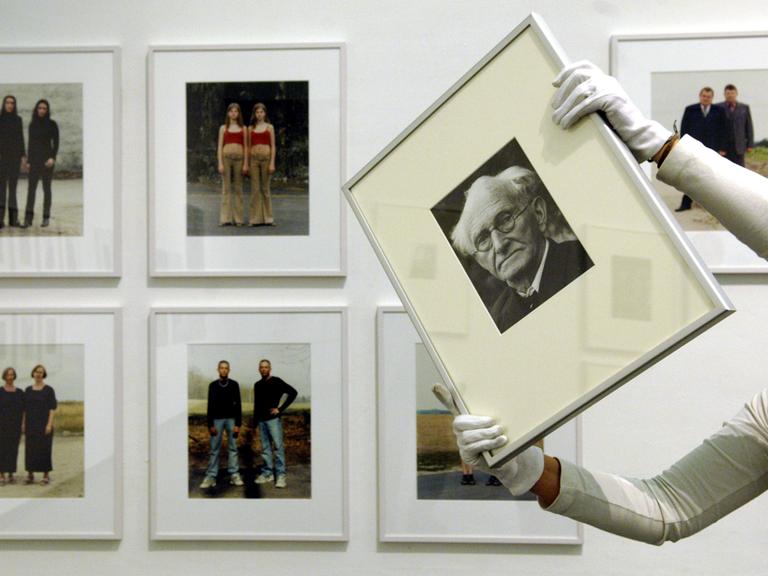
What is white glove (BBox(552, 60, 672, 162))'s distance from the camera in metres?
0.95

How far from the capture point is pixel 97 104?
1.78 m

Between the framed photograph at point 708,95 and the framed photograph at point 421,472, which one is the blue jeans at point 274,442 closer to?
the framed photograph at point 421,472

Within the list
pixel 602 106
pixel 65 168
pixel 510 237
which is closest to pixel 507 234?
A: pixel 510 237

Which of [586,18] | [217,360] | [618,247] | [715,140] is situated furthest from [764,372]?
[217,360]

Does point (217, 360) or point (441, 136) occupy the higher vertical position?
point (441, 136)

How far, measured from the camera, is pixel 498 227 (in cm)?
105

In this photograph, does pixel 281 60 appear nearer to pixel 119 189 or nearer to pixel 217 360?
pixel 119 189

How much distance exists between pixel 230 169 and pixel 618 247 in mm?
1051

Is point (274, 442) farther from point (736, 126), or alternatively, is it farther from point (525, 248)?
point (736, 126)

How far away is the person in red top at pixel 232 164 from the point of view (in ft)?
5.79

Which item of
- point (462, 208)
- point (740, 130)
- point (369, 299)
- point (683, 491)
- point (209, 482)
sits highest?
point (740, 130)

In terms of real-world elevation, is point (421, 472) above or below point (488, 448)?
below

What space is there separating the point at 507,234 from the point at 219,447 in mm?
981

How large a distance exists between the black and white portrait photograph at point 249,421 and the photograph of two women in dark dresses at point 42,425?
25 centimetres
